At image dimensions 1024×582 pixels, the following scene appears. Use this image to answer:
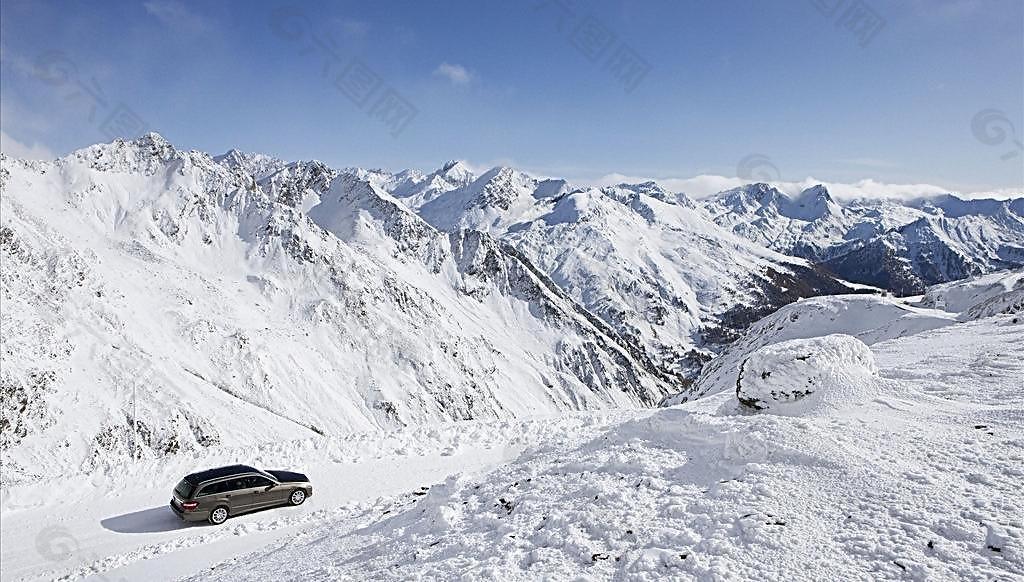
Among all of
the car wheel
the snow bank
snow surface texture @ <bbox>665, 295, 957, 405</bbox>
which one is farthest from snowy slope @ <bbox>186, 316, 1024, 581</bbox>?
snow surface texture @ <bbox>665, 295, 957, 405</bbox>

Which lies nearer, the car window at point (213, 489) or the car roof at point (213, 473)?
the car window at point (213, 489)

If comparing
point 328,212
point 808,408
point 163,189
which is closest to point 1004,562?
point 808,408

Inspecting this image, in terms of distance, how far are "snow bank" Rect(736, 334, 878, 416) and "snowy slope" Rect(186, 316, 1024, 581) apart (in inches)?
10.3

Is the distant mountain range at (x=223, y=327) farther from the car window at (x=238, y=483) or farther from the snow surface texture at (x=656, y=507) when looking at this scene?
the car window at (x=238, y=483)

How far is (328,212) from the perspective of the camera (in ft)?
650

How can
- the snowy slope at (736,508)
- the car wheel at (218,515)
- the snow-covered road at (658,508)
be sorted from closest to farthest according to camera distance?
the snowy slope at (736,508) < the snow-covered road at (658,508) < the car wheel at (218,515)

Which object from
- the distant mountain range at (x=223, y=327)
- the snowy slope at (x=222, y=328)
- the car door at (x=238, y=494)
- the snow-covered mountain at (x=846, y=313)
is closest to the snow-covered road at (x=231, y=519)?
the car door at (x=238, y=494)

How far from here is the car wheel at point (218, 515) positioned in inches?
646

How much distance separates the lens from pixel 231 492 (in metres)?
16.7

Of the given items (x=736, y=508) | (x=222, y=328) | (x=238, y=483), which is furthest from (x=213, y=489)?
(x=222, y=328)

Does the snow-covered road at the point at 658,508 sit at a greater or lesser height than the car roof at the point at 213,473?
lesser

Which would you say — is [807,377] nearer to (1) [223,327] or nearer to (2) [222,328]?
(2) [222,328]

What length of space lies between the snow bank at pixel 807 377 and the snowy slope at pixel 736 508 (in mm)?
261

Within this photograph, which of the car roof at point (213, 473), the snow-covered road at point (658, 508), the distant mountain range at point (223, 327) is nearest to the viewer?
the snow-covered road at point (658, 508)
